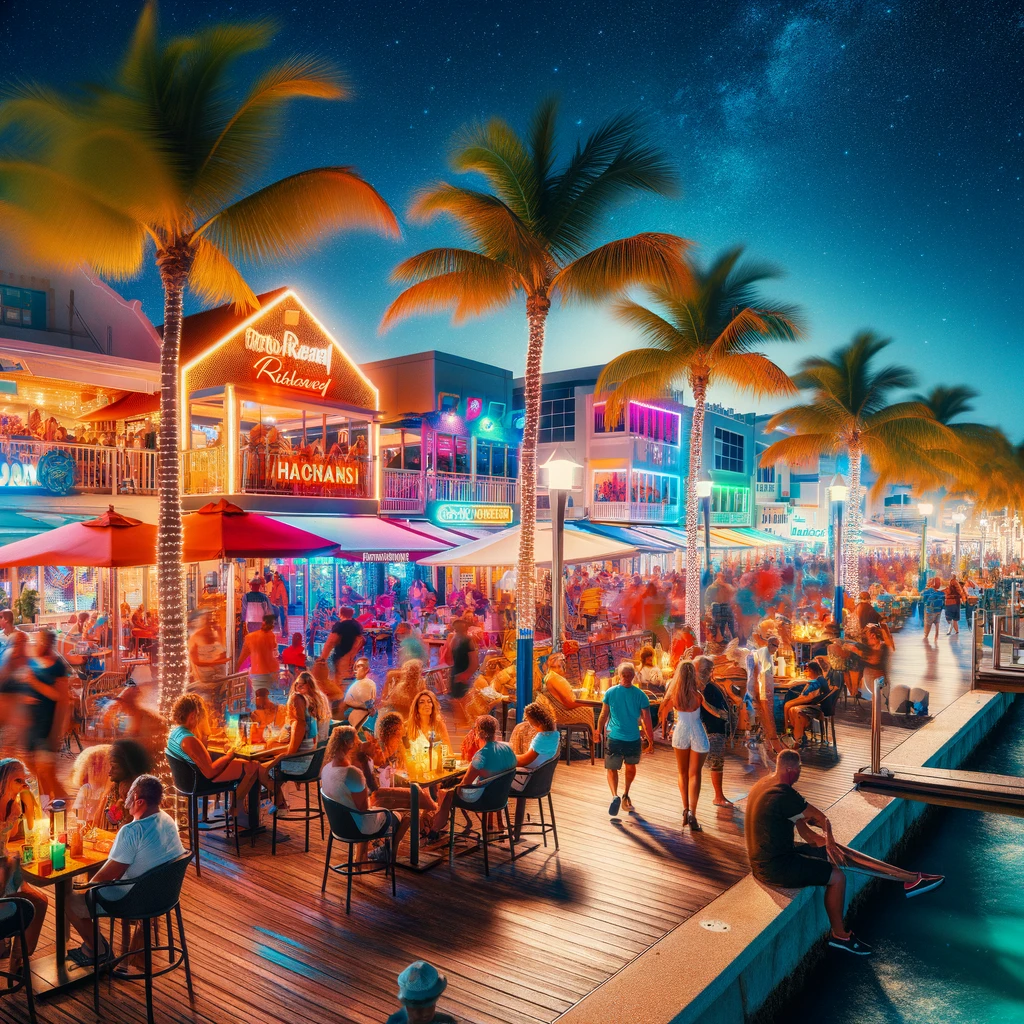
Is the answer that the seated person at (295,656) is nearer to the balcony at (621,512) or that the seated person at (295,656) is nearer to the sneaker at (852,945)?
the sneaker at (852,945)

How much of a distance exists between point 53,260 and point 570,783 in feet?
25.1

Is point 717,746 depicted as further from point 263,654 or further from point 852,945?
point 263,654

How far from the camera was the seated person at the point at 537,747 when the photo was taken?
7.12 meters

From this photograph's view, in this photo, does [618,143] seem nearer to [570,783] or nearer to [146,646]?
[570,783]

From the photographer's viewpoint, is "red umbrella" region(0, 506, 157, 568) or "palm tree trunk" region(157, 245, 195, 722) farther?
"red umbrella" region(0, 506, 157, 568)

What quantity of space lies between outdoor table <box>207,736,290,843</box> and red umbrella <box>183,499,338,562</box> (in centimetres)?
256

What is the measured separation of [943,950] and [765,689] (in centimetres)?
Answer: 324

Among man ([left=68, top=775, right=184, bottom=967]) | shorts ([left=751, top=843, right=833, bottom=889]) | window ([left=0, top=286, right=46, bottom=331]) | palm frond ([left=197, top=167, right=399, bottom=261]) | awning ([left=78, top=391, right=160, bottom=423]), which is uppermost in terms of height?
window ([left=0, top=286, right=46, bottom=331])

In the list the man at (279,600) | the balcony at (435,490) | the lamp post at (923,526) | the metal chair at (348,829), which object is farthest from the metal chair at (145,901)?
the lamp post at (923,526)

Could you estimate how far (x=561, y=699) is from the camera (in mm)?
9641

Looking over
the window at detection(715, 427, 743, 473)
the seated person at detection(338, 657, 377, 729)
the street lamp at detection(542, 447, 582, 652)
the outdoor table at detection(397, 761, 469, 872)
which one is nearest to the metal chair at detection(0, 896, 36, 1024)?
the outdoor table at detection(397, 761, 469, 872)

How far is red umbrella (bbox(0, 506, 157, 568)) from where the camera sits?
9.06m

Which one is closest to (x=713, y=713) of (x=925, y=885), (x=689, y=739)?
(x=689, y=739)

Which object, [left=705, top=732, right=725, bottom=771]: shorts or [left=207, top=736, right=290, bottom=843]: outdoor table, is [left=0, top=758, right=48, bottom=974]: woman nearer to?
[left=207, top=736, right=290, bottom=843]: outdoor table
